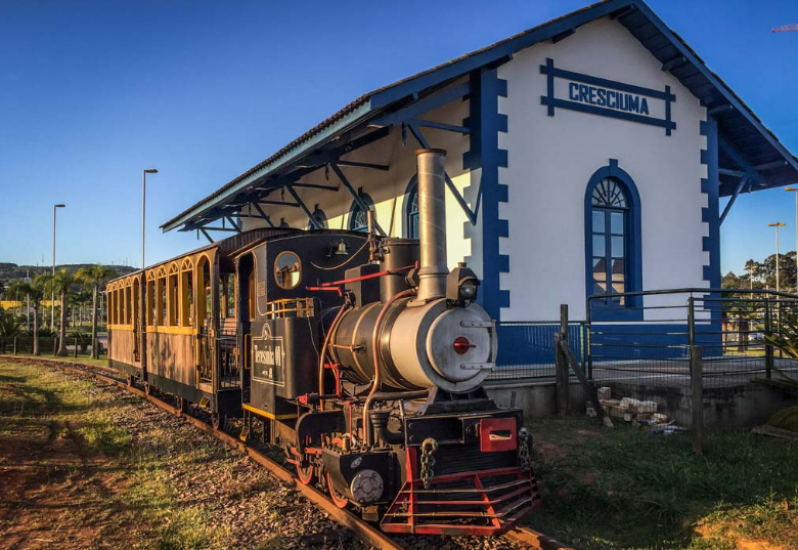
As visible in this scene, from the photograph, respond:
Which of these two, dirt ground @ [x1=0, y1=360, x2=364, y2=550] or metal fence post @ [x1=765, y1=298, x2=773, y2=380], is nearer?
dirt ground @ [x1=0, y1=360, x2=364, y2=550]

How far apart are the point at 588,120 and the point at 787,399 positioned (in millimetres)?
6504

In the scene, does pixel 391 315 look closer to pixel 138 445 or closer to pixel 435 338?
pixel 435 338

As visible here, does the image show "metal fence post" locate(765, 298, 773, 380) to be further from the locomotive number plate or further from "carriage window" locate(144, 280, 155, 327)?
"carriage window" locate(144, 280, 155, 327)

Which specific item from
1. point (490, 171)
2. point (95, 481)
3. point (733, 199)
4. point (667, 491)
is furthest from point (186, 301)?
point (733, 199)

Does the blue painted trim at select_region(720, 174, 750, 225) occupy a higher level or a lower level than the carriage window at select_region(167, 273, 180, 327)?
higher

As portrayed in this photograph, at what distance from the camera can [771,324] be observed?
9.28 m

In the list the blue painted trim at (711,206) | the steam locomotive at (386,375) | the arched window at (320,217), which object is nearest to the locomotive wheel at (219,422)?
the steam locomotive at (386,375)

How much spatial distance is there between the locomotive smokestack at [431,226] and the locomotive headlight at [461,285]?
19 cm

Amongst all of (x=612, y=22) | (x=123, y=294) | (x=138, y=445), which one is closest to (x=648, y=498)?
(x=138, y=445)

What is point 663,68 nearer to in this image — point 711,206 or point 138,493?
point 711,206

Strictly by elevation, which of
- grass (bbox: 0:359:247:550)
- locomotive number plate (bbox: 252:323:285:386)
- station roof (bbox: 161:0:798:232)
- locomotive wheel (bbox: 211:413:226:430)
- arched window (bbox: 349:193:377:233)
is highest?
station roof (bbox: 161:0:798:232)

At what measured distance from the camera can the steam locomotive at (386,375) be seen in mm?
5227

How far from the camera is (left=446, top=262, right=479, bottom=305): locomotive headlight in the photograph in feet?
17.4

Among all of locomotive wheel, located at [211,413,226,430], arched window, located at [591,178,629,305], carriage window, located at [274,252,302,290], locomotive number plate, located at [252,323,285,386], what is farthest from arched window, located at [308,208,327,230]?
carriage window, located at [274,252,302,290]
